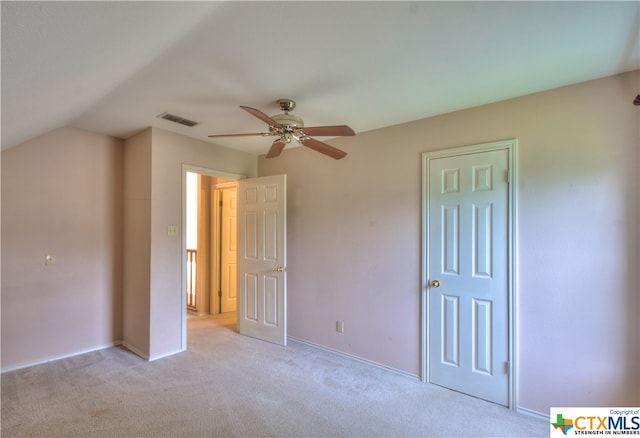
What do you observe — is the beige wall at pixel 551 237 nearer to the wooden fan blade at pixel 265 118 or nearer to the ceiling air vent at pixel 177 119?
the wooden fan blade at pixel 265 118

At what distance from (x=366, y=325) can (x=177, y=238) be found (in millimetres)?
2260

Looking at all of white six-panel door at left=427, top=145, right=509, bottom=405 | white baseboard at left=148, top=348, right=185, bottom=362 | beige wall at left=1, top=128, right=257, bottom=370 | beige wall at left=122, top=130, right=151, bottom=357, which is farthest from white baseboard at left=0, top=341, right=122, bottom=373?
white six-panel door at left=427, top=145, right=509, bottom=405

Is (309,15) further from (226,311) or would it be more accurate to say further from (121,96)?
(226,311)

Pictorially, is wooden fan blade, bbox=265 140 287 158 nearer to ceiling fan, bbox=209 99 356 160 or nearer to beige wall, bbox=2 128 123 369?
ceiling fan, bbox=209 99 356 160

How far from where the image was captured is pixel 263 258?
381cm

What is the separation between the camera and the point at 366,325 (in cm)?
318

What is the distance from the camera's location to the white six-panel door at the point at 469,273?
2.44m

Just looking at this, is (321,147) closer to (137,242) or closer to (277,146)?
(277,146)

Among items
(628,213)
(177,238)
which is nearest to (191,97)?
(177,238)

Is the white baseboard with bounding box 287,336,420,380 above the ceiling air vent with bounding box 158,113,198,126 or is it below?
below

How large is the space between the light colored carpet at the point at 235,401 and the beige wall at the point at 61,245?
0.29 m

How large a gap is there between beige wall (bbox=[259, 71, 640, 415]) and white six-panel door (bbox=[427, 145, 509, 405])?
13 centimetres

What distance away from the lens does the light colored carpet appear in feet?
6.90

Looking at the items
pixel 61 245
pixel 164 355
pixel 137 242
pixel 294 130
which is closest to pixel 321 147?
pixel 294 130
